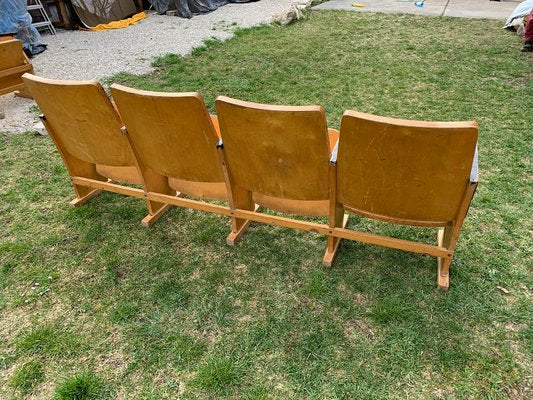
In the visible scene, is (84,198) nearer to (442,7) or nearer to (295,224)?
(295,224)

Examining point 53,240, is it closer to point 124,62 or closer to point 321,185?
point 321,185

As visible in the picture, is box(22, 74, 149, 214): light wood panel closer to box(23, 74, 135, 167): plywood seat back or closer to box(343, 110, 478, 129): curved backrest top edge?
box(23, 74, 135, 167): plywood seat back

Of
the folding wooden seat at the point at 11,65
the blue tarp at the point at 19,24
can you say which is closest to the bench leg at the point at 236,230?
the folding wooden seat at the point at 11,65

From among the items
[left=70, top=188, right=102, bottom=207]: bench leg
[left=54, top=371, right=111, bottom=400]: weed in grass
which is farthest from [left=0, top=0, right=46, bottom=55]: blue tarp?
[left=54, top=371, right=111, bottom=400]: weed in grass

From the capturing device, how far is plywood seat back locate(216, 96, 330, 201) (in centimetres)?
171

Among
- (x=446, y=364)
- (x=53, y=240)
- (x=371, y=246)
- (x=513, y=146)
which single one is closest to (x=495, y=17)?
(x=513, y=146)

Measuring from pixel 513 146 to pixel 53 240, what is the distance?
366 cm

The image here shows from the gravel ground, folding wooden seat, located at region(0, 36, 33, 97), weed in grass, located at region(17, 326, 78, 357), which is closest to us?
weed in grass, located at region(17, 326, 78, 357)

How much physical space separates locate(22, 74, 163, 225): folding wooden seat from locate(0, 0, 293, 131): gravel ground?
75.7 inches

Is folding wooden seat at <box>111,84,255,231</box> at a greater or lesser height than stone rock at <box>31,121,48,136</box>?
greater

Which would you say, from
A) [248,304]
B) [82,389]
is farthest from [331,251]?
[82,389]

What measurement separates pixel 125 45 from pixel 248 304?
6.41m

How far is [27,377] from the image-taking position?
175 centimetres

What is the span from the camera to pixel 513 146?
3.31 metres
